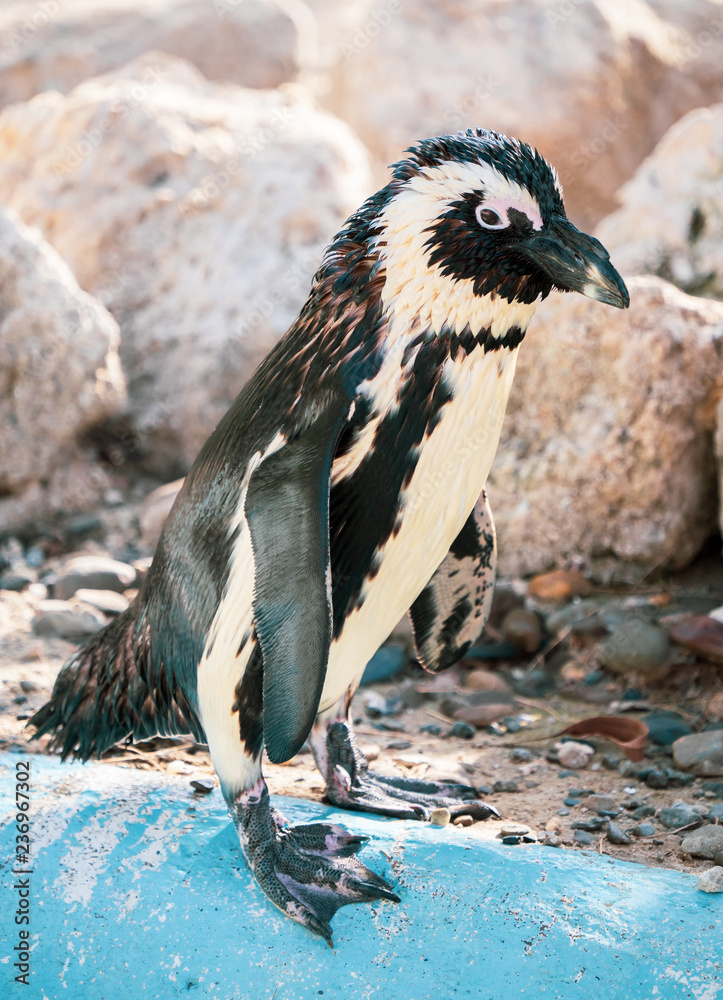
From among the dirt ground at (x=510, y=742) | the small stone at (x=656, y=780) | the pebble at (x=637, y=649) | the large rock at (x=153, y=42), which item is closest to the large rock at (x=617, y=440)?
the dirt ground at (x=510, y=742)

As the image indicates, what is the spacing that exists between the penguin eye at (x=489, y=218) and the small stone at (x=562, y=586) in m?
2.07

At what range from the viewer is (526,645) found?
345 centimetres

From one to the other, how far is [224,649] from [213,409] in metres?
3.00

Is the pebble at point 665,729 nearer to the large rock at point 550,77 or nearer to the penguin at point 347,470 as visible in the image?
the penguin at point 347,470

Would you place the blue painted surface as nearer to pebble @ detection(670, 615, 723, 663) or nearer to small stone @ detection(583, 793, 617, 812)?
small stone @ detection(583, 793, 617, 812)

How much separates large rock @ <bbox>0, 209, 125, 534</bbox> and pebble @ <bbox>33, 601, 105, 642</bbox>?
107 cm

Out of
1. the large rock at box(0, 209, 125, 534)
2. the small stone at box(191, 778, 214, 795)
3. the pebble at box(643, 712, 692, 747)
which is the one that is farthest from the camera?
the large rock at box(0, 209, 125, 534)

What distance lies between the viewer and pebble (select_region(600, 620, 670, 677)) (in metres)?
3.11

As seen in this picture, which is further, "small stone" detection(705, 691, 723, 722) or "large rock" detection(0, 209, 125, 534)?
"large rock" detection(0, 209, 125, 534)

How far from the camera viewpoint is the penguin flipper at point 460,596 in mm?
2275

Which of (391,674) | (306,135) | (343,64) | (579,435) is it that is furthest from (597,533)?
(343,64)

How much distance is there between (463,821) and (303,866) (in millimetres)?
444

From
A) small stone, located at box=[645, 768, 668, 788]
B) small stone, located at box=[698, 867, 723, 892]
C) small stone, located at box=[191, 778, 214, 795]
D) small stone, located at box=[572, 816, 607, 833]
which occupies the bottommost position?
small stone, located at box=[191, 778, 214, 795]

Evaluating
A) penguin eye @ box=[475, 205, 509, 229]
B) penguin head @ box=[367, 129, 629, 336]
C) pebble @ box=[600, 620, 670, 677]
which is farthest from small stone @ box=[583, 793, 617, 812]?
penguin eye @ box=[475, 205, 509, 229]
